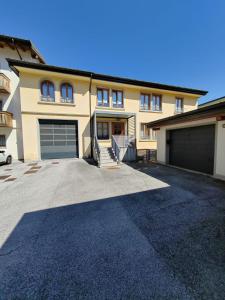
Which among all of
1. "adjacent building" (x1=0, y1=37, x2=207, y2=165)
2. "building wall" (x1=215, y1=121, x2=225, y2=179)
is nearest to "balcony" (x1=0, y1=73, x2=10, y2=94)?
"adjacent building" (x1=0, y1=37, x2=207, y2=165)

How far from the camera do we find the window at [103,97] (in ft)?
39.0

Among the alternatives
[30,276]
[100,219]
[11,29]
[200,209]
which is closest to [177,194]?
[200,209]

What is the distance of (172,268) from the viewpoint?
178 centimetres

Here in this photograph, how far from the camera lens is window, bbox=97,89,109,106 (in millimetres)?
11875

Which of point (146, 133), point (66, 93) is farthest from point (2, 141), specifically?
point (146, 133)

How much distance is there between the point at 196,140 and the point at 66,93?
10.1 m

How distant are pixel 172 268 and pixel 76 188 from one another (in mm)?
3777

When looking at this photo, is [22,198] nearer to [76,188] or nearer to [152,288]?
[76,188]

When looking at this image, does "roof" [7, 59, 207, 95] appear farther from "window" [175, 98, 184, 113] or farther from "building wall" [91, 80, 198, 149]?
"window" [175, 98, 184, 113]

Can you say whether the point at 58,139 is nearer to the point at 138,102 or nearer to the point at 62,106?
the point at 62,106

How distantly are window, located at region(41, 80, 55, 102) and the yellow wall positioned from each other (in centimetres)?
26

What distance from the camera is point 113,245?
221 cm

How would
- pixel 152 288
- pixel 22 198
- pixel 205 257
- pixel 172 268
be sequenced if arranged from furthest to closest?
pixel 22 198, pixel 205 257, pixel 172 268, pixel 152 288

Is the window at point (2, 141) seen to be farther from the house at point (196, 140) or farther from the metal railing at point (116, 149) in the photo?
the house at point (196, 140)
